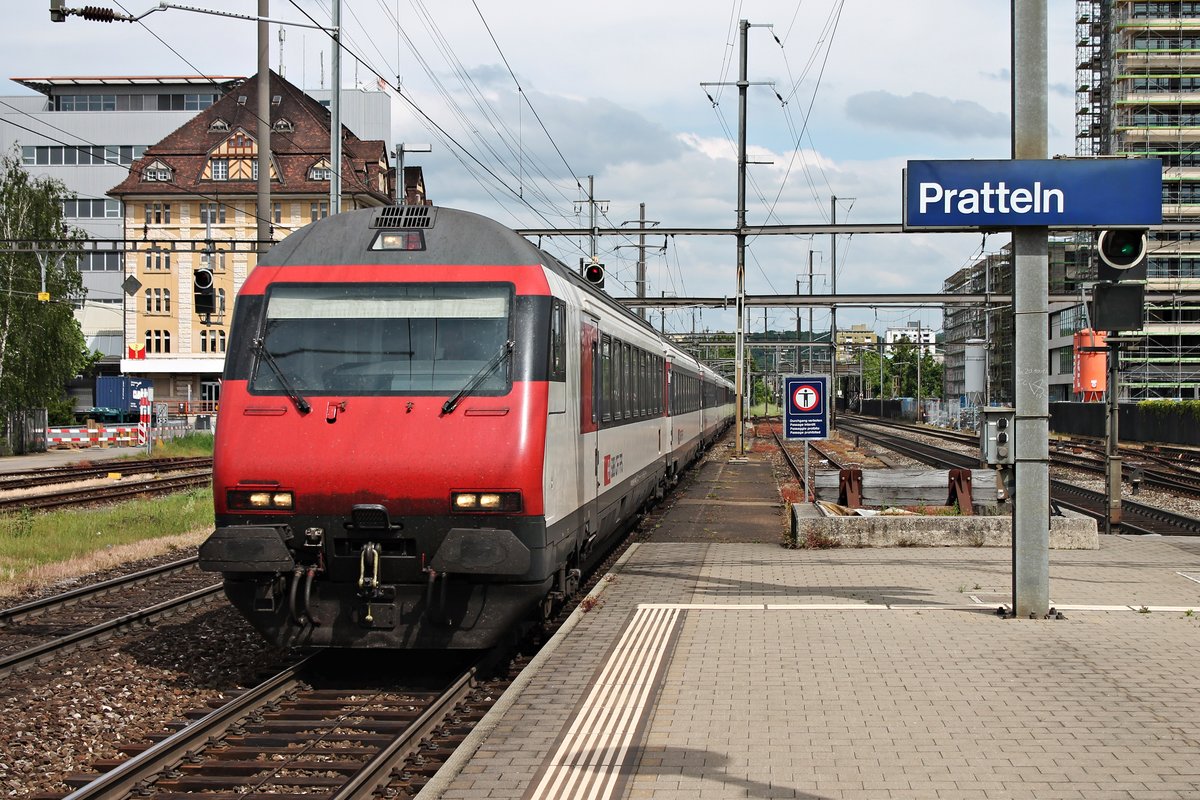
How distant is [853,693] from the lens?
7.81 metres

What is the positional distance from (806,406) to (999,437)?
7.27 m

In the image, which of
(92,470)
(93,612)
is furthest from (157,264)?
(93,612)

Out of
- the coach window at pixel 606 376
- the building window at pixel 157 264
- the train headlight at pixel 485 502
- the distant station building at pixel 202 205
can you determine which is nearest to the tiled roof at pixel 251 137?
the distant station building at pixel 202 205

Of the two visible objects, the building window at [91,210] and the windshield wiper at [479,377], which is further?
the building window at [91,210]

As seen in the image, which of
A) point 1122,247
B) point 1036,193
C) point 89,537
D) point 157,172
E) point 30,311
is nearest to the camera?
point 1036,193

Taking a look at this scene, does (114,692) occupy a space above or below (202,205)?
below

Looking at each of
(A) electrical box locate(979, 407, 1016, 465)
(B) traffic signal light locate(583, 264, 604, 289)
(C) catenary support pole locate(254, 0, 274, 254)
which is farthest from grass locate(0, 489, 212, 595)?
(A) electrical box locate(979, 407, 1016, 465)

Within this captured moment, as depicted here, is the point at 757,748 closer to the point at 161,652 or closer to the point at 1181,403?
the point at 161,652

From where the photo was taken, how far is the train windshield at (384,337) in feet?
29.0

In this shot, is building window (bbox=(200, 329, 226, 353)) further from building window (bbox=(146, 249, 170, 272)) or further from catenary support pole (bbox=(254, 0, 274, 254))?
catenary support pole (bbox=(254, 0, 274, 254))

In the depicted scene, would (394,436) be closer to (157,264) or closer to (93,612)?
(93,612)

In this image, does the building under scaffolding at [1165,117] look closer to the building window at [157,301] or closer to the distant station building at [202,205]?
the distant station building at [202,205]

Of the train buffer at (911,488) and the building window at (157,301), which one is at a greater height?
the building window at (157,301)

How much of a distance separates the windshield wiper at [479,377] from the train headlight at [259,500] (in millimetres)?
1226
